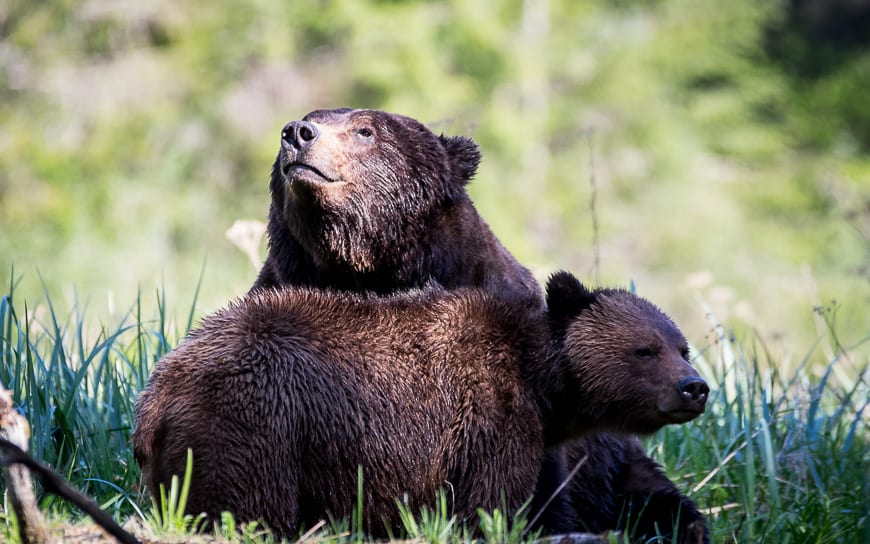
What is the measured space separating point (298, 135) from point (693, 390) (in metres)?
2.03

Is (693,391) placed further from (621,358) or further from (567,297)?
(567,297)

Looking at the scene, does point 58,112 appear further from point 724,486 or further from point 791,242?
point 724,486

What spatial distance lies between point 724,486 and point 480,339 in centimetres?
153

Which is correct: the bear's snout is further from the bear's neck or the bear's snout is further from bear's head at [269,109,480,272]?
bear's head at [269,109,480,272]

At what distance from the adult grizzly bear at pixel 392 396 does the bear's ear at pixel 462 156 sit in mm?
1143

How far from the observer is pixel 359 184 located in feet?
16.6

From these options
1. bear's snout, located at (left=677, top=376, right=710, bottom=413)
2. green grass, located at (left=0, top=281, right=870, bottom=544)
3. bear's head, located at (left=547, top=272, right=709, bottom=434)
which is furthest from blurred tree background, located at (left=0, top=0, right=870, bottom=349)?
bear's snout, located at (left=677, top=376, right=710, bottom=413)

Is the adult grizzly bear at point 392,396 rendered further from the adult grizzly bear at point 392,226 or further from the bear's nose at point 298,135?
the bear's nose at point 298,135

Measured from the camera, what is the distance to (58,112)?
20.5m

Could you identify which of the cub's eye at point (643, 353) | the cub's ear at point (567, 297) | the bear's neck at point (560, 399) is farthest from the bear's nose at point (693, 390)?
the cub's ear at point (567, 297)

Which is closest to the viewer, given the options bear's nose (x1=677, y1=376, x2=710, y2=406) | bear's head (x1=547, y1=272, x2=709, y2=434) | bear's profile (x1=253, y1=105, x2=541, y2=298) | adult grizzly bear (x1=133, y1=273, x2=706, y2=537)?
adult grizzly bear (x1=133, y1=273, x2=706, y2=537)

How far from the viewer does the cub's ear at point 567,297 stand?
169 inches

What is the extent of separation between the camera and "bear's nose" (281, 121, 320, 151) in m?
4.85

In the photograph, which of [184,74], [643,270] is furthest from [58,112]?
[643,270]
